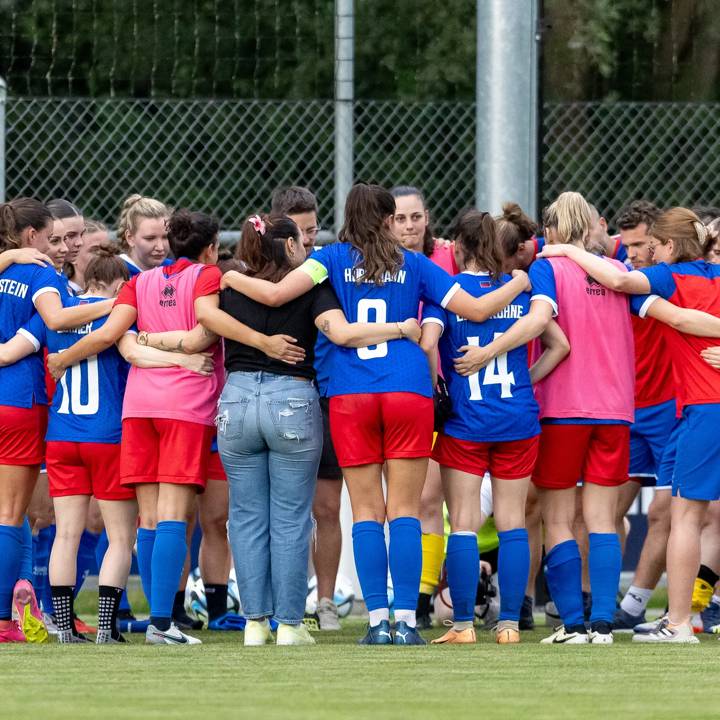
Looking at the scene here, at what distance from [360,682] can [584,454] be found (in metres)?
2.10

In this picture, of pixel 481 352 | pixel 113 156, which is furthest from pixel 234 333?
pixel 113 156

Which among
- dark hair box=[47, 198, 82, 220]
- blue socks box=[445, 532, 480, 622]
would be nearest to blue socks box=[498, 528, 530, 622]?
blue socks box=[445, 532, 480, 622]

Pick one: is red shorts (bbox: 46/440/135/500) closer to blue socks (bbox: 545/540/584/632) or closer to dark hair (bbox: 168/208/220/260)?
dark hair (bbox: 168/208/220/260)

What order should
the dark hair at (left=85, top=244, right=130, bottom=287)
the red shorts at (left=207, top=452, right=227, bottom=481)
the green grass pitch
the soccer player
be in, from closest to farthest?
the green grass pitch < the dark hair at (left=85, top=244, right=130, bottom=287) < the red shorts at (left=207, top=452, right=227, bottom=481) < the soccer player

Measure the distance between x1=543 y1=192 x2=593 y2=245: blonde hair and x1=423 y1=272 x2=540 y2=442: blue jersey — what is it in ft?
1.12

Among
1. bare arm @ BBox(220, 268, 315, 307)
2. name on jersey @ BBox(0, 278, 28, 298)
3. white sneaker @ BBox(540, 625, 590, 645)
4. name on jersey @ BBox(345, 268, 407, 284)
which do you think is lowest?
white sneaker @ BBox(540, 625, 590, 645)

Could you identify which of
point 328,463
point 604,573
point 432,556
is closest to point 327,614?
point 432,556

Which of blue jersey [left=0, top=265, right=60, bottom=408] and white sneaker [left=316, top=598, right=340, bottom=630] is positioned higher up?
blue jersey [left=0, top=265, right=60, bottom=408]

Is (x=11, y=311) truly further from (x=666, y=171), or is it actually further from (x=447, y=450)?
(x=666, y=171)

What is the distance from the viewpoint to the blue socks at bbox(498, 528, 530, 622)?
7500mm

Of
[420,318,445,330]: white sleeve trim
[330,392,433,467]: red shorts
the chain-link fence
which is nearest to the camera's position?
[330,392,433,467]: red shorts

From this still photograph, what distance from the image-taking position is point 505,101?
938cm

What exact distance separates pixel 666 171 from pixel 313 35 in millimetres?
2433

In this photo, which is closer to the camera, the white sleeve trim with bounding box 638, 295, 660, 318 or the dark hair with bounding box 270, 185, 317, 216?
the white sleeve trim with bounding box 638, 295, 660, 318
